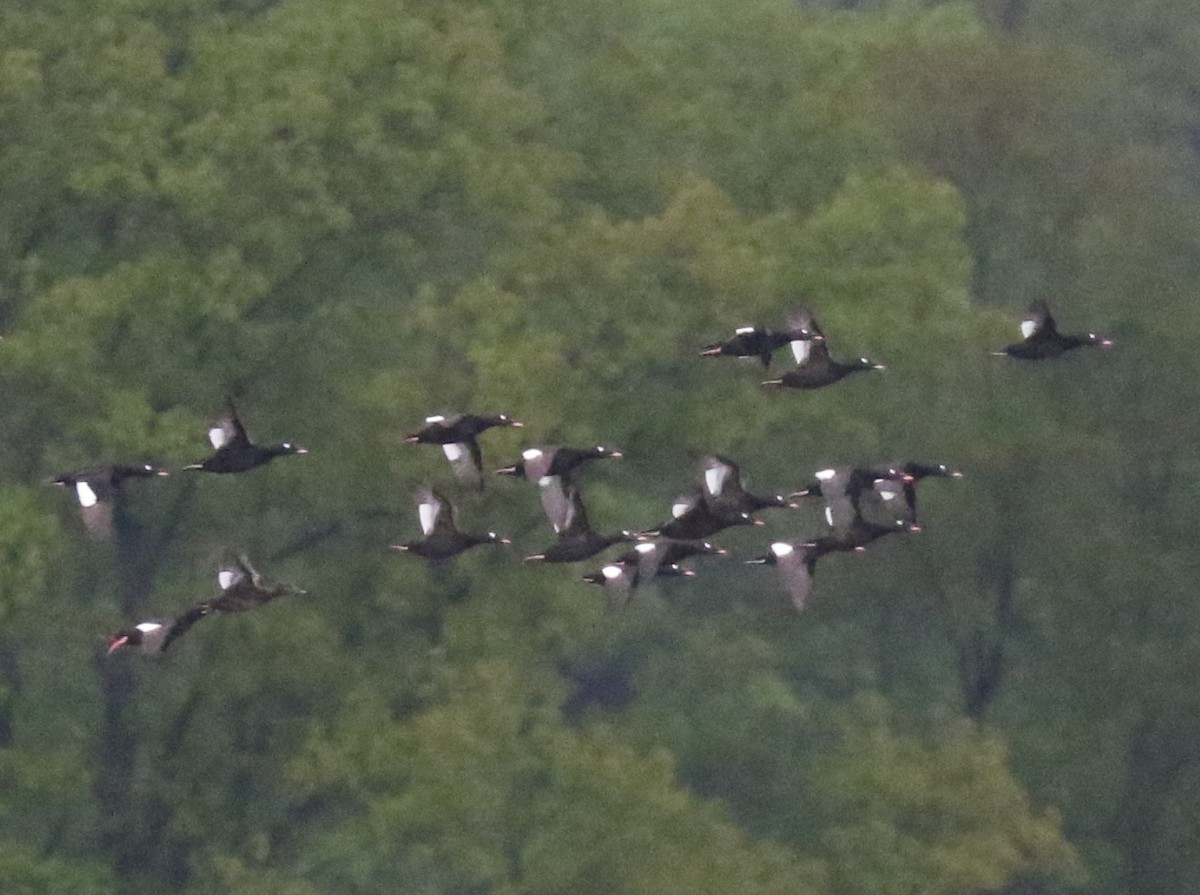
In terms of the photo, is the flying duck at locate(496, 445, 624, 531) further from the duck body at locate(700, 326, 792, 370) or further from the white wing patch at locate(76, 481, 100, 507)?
the white wing patch at locate(76, 481, 100, 507)

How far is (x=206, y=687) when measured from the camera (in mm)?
42125

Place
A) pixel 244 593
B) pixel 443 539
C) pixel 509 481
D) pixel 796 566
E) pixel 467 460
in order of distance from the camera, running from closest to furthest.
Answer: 1. pixel 244 593
2. pixel 796 566
3. pixel 443 539
4. pixel 467 460
5. pixel 509 481

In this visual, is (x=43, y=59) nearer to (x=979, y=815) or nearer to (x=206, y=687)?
(x=206, y=687)

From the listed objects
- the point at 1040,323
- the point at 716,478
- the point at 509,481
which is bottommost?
the point at 509,481

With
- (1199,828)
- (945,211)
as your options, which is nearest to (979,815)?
(1199,828)

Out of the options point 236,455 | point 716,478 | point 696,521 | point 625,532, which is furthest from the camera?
point 625,532

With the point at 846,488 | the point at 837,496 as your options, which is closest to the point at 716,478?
the point at 837,496

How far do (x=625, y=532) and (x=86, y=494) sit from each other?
4.08 metres

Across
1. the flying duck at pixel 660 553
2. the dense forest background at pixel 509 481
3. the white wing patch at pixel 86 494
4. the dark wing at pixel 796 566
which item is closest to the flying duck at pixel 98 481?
the white wing patch at pixel 86 494

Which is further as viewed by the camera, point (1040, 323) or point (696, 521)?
point (1040, 323)

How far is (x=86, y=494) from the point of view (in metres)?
33.0

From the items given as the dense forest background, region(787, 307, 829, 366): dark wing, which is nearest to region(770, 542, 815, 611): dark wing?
region(787, 307, 829, 366): dark wing

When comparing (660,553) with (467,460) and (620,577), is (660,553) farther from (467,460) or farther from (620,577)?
(467,460)

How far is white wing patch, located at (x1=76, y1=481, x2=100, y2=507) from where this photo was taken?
3297 cm
